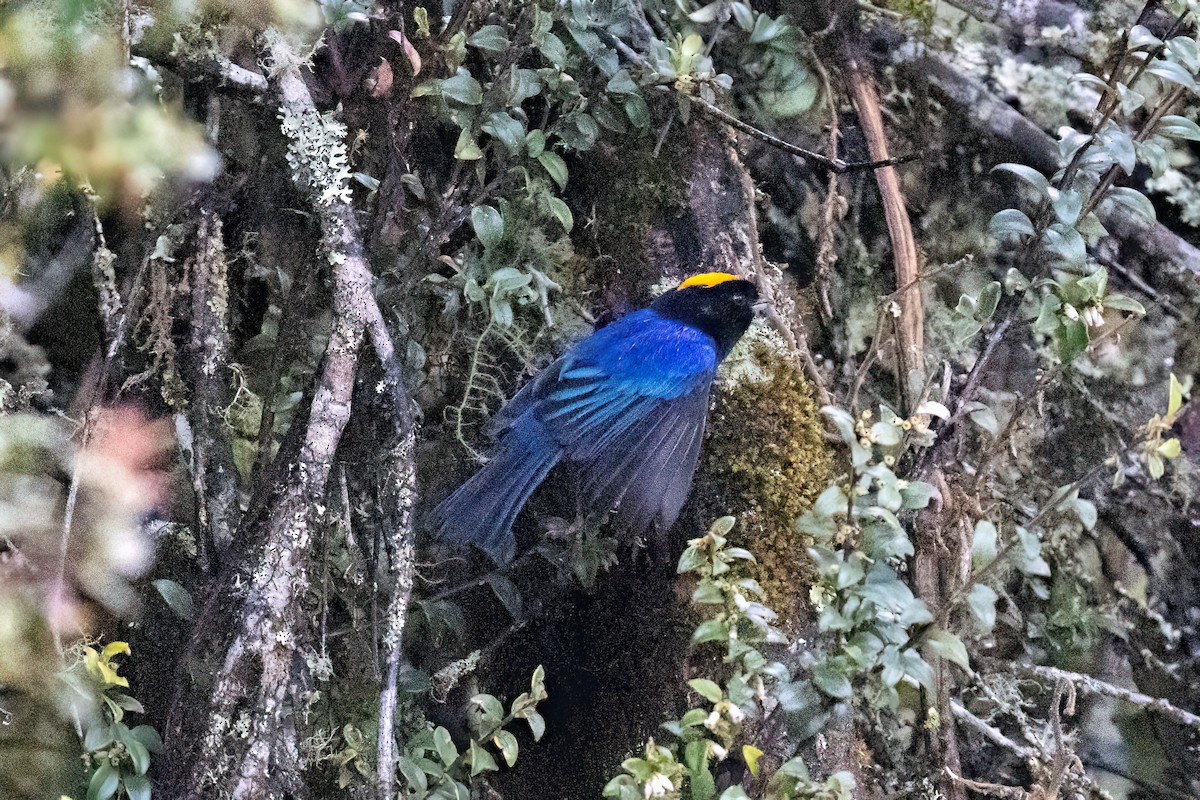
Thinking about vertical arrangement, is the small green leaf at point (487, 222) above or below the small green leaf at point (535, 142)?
below

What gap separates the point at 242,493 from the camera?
225 centimetres

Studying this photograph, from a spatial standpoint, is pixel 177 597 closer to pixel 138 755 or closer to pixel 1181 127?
pixel 138 755

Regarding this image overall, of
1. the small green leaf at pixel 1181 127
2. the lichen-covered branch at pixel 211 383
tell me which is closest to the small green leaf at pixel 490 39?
the lichen-covered branch at pixel 211 383

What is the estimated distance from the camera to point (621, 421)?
2.63 meters

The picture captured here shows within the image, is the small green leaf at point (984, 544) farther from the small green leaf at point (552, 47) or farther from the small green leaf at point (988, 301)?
the small green leaf at point (552, 47)

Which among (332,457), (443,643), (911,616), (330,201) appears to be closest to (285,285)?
(330,201)

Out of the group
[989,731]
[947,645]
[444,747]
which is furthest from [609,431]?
[989,731]

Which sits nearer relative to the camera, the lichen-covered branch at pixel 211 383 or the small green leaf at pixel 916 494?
the small green leaf at pixel 916 494

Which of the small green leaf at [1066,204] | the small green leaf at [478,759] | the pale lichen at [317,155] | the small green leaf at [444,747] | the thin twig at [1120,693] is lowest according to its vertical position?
the small green leaf at [478,759]

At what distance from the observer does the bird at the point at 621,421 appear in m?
2.40

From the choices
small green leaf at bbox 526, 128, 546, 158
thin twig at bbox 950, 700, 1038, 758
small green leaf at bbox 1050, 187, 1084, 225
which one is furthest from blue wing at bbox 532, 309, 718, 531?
thin twig at bbox 950, 700, 1038, 758

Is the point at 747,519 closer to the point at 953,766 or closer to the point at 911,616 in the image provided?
the point at 911,616

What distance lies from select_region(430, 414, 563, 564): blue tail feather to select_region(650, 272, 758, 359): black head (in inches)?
18.5

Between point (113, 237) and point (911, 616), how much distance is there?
175 cm
